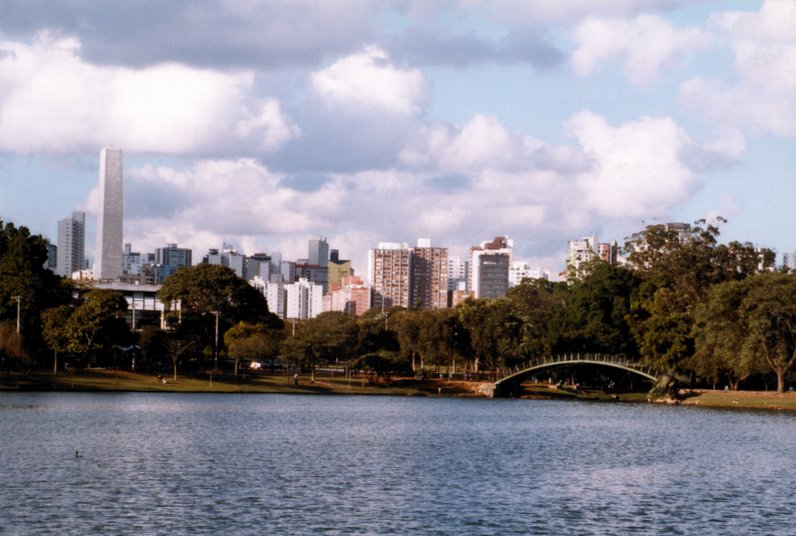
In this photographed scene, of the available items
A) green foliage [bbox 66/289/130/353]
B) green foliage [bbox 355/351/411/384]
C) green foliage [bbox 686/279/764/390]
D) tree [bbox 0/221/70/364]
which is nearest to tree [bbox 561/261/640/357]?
green foliage [bbox 686/279/764/390]

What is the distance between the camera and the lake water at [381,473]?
4731 centimetres

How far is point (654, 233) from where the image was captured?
160 meters

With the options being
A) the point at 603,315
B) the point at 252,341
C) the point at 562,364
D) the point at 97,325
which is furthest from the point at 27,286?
the point at 603,315

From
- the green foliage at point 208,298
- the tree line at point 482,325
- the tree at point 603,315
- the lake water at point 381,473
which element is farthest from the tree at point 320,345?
the lake water at point 381,473

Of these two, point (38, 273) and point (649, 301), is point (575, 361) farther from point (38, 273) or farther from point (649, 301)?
point (38, 273)

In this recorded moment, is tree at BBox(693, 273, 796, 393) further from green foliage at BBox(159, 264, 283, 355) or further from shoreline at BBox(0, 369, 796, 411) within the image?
green foliage at BBox(159, 264, 283, 355)

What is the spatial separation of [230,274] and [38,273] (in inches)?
1094

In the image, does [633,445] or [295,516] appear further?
[633,445]

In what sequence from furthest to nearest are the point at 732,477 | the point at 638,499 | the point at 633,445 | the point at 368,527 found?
Answer: the point at 633,445, the point at 732,477, the point at 638,499, the point at 368,527

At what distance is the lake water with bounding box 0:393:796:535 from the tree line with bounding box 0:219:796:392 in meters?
21.6

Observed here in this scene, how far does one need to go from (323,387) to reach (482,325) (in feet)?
78.5

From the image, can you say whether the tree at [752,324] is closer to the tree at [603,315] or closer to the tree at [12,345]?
the tree at [603,315]

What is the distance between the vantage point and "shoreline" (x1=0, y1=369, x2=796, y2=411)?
414ft

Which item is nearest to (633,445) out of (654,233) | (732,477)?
(732,477)
